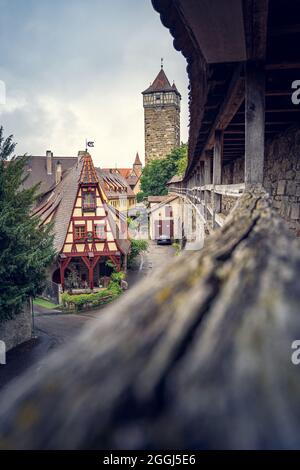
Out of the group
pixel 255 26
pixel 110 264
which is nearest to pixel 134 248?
pixel 110 264

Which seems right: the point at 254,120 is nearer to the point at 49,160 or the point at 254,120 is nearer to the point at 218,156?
the point at 218,156

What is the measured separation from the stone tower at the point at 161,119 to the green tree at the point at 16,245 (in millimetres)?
41063

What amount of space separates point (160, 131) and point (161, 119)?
5.46ft

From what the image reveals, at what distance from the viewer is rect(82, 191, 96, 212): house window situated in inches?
754

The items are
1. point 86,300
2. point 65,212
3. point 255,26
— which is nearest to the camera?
point 255,26

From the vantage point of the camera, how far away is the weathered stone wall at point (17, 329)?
1324 cm

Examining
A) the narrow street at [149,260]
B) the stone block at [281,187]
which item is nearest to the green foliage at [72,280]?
the narrow street at [149,260]

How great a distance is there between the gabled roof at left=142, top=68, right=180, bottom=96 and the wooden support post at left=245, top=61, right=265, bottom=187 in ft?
181

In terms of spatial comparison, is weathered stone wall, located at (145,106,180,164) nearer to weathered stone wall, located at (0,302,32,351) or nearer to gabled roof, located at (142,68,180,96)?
gabled roof, located at (142,68,180,96)

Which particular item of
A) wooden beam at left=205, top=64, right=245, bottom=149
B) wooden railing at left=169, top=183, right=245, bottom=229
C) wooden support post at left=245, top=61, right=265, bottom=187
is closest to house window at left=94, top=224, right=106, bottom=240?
wooden railing at left=169, top=183, right=245, bottom=229

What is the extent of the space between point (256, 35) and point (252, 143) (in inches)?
30.7

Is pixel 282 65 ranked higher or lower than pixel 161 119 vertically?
lower

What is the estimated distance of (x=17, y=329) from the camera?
45.3 feet

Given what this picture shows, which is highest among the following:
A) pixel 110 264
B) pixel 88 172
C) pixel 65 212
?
pixel 88 172
